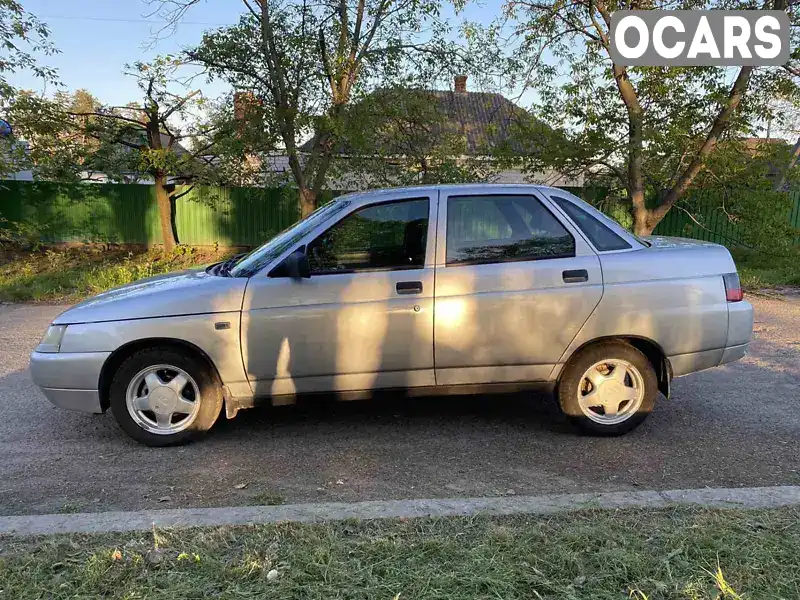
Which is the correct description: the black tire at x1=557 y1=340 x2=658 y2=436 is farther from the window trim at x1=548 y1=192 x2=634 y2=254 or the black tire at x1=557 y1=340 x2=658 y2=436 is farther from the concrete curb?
the concrete curb

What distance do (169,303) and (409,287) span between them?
5.33 feet

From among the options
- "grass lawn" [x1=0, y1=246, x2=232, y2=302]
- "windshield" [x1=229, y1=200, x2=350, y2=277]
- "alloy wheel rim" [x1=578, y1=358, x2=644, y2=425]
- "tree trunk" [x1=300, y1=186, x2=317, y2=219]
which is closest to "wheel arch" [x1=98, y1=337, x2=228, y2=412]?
"windshield" [x1=229, y1=200, x2=350, y2=277]

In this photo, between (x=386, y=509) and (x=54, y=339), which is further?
(x=54, y=339)

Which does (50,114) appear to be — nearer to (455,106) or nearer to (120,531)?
(455,106)

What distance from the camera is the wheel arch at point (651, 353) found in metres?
4.25

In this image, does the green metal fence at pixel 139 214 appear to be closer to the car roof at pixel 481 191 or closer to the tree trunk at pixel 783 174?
the tree trunk at pixel 783 174

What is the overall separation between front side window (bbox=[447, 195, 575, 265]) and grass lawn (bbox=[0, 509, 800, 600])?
74.8 inches

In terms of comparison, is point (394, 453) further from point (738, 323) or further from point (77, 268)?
point (77, 268)

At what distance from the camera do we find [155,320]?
396cm

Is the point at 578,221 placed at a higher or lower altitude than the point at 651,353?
higher

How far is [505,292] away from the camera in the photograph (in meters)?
4.10

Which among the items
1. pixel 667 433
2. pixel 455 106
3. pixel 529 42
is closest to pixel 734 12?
pixel 529 42

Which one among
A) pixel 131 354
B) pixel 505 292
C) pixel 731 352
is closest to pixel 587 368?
pixel 505 292

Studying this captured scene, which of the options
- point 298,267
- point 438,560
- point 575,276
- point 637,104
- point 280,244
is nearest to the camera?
point 438,560
